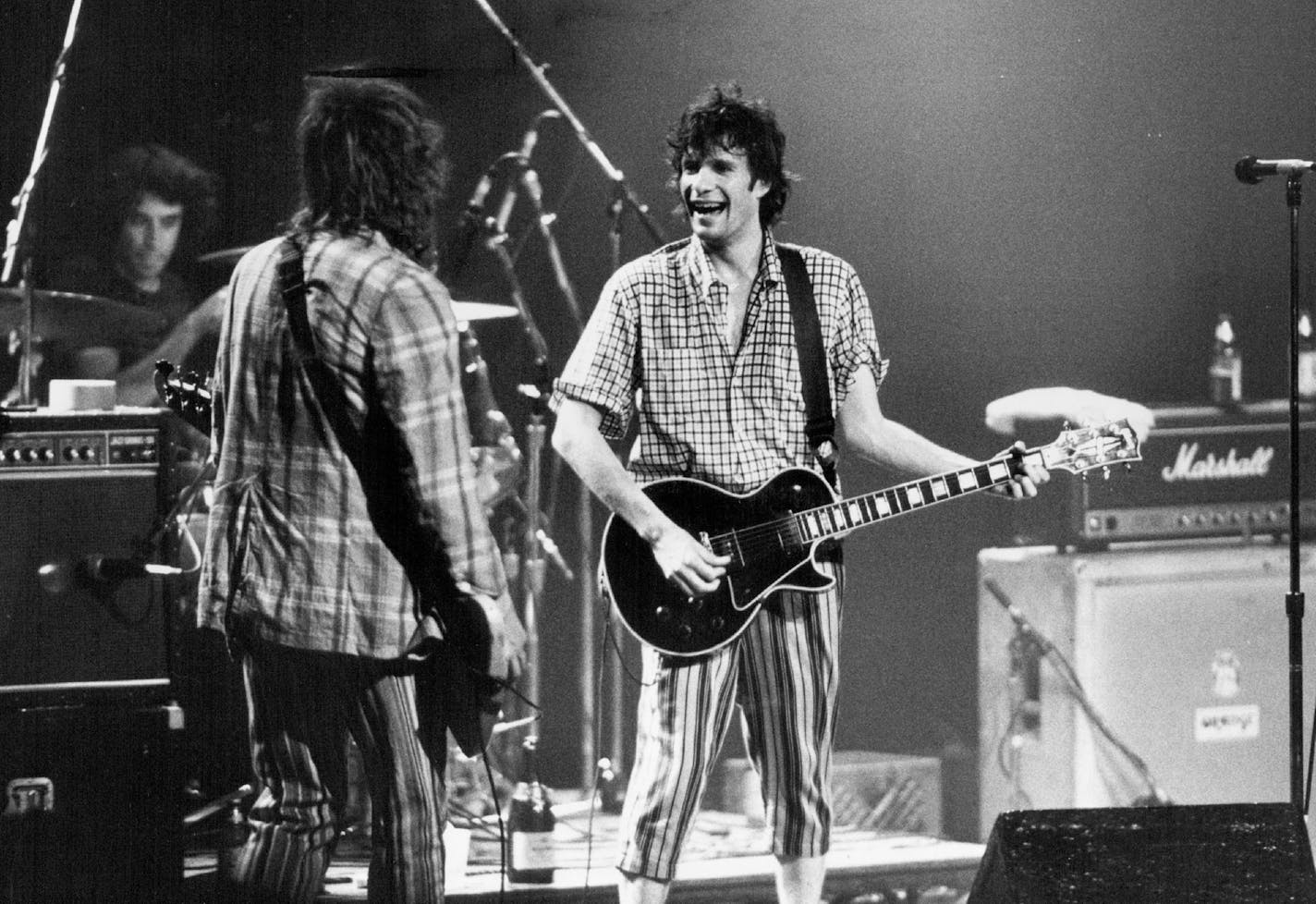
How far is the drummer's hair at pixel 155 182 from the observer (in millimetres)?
4387

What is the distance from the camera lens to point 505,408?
465 centimetres

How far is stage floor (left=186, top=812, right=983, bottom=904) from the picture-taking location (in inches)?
170

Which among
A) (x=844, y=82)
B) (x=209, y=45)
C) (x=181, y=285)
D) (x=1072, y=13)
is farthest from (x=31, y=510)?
(x=1072, y=13)

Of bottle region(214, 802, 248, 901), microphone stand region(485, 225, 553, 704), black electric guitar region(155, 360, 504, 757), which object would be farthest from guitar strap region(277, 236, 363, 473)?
microphone stand region(485, 225, 553, 704)

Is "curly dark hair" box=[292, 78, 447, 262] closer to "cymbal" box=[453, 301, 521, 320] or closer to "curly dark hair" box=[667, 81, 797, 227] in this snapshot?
"curly dark hair" box=[667, 81, 797, 227]

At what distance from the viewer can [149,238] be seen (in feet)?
14.7

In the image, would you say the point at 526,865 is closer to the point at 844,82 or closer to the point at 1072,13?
the point at 844,82

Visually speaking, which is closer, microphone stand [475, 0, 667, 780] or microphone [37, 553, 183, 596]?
microphone [37, 553, 183, 596]

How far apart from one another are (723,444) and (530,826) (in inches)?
54.6

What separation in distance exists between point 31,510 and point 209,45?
125 cm

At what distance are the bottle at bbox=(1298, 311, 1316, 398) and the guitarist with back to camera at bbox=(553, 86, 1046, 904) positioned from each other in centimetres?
188

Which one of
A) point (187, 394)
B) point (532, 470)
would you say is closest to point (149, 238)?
point (187, 394)

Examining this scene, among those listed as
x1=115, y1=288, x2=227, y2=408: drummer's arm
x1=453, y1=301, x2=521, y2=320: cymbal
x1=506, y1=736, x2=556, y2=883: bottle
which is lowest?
x1=506, y1=736, x2=556, y2=883: bottle

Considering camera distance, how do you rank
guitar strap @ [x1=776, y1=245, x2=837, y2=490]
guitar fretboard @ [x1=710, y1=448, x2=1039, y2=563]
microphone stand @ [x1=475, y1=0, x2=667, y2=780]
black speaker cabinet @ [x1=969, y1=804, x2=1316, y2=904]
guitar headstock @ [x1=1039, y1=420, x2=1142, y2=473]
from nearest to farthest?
black speaker cabinet @ [x1=969, y1=804, x2=1316, y2=904] → guitar fretboard @ [x1=710, y1=448, x2=1039, y2=563] → guitar strap @ [x1=776, y1=245, x2=837, y2=490] → guitar headstock @ [x1=1039, y1=420, x2=1142, y2=473] → microphone stand @ [x1=475, y1=0, x2=667, y2=780]
